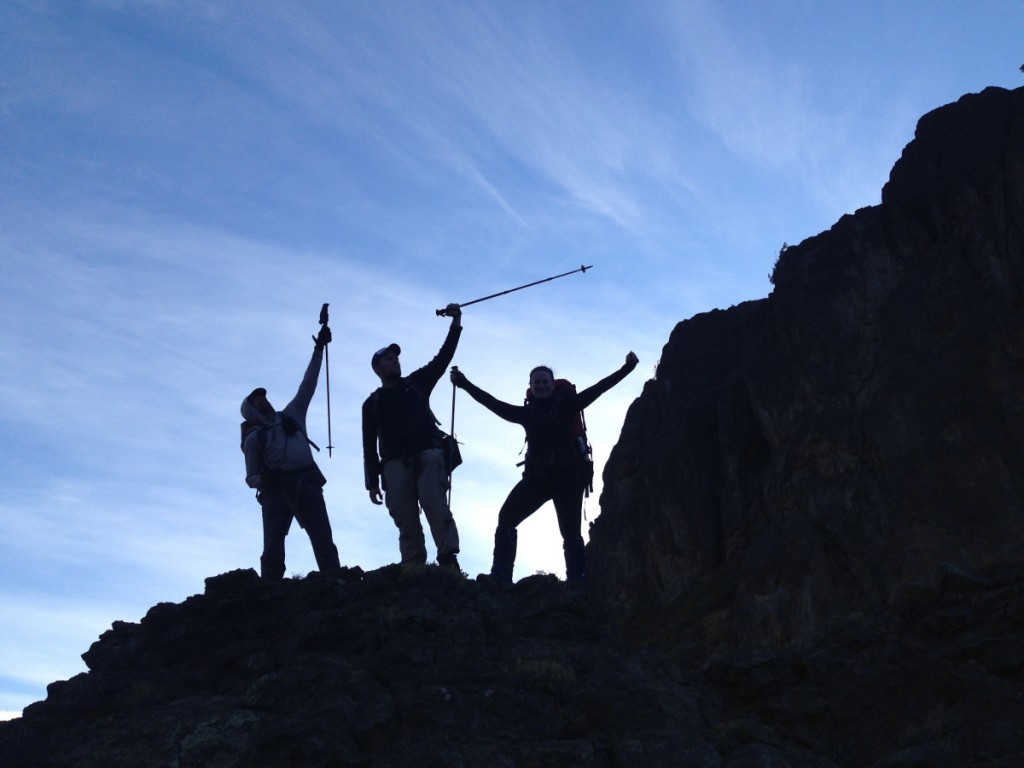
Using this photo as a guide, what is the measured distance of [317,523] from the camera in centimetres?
1446

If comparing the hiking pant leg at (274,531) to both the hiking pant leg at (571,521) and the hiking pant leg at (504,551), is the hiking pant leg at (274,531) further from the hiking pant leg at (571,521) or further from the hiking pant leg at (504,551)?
the hiking pant leg at (571,521)

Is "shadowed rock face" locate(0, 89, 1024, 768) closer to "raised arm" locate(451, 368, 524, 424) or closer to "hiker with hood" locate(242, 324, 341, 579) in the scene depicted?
"hiker with hood" locate(242, 324, 341, 579)

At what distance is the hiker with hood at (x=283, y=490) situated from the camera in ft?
47.4

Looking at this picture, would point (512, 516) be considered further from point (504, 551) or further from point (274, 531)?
point (274, 531)

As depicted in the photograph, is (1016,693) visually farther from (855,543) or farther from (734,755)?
(855,543)

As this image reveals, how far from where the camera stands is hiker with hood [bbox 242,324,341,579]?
1444 cm

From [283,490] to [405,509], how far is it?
1.43 metres

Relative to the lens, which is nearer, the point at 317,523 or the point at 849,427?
the point at 317,523

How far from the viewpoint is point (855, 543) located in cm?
2738

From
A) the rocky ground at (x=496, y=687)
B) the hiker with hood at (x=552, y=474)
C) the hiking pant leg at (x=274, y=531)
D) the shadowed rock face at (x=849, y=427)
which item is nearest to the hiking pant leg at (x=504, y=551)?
the hiker with hood at (x=552, y=474)

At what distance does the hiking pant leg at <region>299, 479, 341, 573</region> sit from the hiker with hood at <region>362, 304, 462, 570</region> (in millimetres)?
656

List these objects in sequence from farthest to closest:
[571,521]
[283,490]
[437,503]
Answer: [571,521] → [283,490] → [437,503]

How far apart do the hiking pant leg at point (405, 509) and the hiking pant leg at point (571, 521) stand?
65.2 inches

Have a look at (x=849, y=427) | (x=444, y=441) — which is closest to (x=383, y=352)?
(x=444, y=441)
